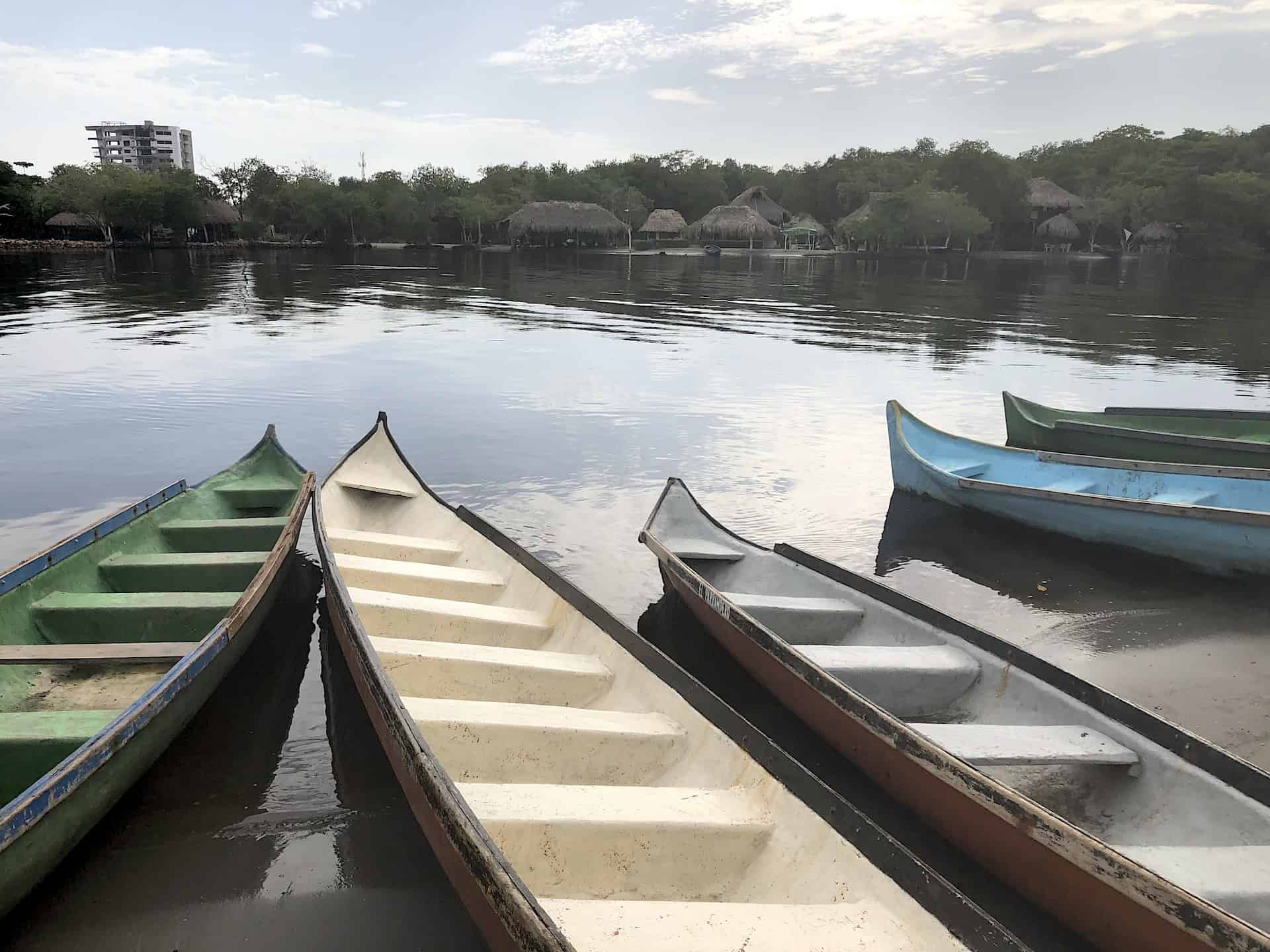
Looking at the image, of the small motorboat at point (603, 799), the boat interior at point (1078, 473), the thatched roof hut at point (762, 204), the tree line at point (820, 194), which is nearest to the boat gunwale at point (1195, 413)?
the boat interior at point (1078, 473)

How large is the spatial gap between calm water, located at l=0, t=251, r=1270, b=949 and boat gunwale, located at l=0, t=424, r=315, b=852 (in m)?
0.70

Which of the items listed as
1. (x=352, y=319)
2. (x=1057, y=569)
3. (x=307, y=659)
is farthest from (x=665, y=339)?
(x=307, y=659)

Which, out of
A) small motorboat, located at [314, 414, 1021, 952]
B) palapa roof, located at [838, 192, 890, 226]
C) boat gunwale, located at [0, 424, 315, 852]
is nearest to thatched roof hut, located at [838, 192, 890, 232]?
palapa roof, located at [838, 192, 890, 226]

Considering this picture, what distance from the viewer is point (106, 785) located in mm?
3424

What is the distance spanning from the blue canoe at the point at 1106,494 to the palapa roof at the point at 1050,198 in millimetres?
55201

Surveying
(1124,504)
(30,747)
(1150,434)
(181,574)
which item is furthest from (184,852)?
(1150,434)

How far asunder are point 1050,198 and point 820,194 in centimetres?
1706

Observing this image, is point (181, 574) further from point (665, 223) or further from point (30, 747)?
point (665, 223)

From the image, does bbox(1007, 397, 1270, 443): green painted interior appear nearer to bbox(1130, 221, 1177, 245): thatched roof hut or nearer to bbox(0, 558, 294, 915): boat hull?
bbox(0, 558, 294, 915): boat hull

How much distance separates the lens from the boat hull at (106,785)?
9.77 feet

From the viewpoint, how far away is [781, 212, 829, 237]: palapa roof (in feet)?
200

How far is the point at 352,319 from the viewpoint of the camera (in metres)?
21.9

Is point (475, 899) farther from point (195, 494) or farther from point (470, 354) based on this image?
point (470, 354)

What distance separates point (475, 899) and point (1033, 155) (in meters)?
85.6
